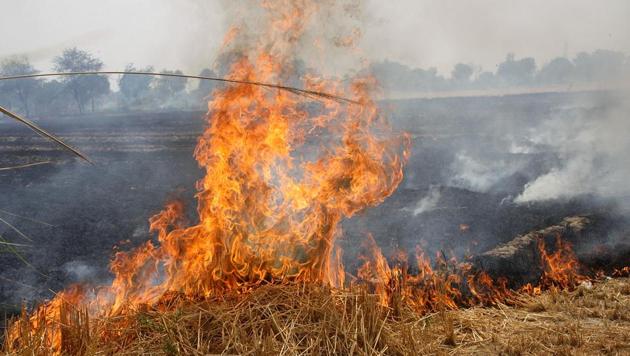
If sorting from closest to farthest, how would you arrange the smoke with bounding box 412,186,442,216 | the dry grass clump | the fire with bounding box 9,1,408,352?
the dry grass clump < the fire with bounding box 9,1,408,352 < the smoke with bounding box 412,186,442,216

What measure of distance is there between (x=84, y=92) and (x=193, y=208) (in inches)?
2442

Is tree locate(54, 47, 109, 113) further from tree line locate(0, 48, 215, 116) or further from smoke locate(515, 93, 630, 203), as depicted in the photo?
smoke locate(515, 93, 630, 203)

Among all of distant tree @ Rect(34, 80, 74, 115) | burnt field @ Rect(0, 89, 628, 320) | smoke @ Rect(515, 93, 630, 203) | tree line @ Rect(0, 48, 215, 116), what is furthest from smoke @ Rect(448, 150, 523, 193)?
distant tree @ Rect(34, 80, 74, 115)

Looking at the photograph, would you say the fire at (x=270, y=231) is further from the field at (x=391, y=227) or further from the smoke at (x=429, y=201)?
the smoke at (x=429, y=201)

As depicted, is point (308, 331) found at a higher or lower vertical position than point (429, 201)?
higher

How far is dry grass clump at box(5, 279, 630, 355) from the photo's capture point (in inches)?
125

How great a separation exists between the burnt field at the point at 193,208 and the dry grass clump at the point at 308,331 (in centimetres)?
78

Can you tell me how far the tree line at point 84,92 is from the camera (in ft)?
181

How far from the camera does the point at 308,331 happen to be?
3.27m

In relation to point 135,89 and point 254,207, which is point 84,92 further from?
point 254,207

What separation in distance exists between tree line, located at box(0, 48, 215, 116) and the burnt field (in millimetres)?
29088

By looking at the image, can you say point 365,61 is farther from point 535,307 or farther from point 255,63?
point 535,307

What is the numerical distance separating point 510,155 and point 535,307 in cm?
1227

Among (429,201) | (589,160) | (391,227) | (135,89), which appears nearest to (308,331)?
(391,227)
